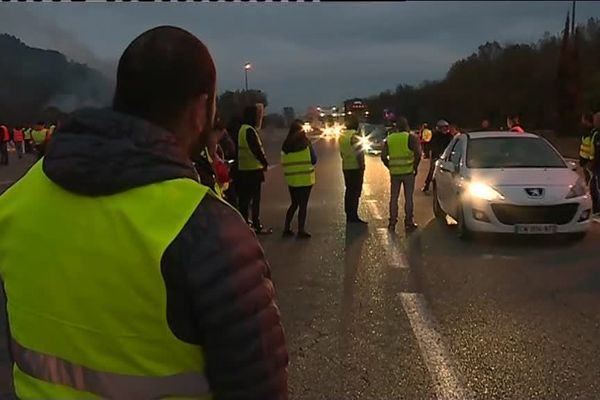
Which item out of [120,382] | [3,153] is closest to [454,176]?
[120,382]

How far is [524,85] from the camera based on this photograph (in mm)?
75188

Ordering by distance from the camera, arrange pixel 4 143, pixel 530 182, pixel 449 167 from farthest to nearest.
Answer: pixel 4 143 → pixel 449 167 → pixel 530 182

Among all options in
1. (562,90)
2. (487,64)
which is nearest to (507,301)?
(562,90)

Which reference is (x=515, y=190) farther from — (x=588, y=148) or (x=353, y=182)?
(x=588, y=148)

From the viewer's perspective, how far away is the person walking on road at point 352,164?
1271 cm

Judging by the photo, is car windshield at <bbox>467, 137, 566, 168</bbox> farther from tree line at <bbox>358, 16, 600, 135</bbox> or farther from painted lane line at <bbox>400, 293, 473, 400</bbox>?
tree line at <bbox>358, 16, 600, 135</bbox>

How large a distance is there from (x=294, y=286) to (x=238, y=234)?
21.8 feet

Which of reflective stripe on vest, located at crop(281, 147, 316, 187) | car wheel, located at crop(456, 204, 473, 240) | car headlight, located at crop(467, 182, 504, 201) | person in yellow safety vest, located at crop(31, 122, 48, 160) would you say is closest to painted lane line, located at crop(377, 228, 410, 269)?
car wheel, located at crop(456, 204, 473, 240)

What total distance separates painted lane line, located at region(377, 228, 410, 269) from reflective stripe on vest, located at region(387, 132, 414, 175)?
0.98 metres

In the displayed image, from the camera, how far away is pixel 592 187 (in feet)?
44.0

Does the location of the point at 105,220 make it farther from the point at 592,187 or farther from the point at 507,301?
the point at 592,187

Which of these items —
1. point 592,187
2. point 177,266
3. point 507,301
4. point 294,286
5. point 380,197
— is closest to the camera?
point 177,266

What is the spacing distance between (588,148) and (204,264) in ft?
42.5

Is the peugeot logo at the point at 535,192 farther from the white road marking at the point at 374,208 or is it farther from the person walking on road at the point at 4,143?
the person walking on road at the point at 4,143
